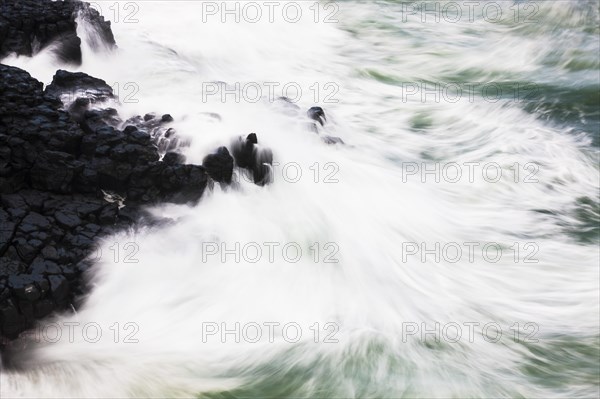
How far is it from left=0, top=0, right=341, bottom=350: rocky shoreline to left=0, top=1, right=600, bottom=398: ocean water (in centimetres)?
16

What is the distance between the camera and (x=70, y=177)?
5.62 m

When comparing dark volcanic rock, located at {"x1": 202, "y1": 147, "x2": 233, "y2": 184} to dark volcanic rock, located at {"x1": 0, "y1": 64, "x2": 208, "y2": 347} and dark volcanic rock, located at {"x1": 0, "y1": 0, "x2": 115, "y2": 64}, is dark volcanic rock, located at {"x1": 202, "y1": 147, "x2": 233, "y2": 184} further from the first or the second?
dark volcanic rock, located at {"x1": 0, "y1": 0, "x2": 115, "y2": 64}

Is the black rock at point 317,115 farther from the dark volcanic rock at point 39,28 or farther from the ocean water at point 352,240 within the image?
the dark volcanic rock at point 39,28

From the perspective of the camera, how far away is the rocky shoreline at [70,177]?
500 centimetres

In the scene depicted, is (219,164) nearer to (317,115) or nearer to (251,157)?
(251,157)

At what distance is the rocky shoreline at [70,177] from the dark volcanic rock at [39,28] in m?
1.02

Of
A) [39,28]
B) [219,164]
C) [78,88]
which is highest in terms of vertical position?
[39,28]

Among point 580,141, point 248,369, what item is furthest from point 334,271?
point 580,141

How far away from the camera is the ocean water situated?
494cm

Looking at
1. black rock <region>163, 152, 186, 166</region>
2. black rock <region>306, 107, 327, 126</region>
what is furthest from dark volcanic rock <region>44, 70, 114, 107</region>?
black rock <region>306, 107, 327, 126</region>

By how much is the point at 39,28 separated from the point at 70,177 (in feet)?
8.53

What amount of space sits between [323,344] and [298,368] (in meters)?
0.28

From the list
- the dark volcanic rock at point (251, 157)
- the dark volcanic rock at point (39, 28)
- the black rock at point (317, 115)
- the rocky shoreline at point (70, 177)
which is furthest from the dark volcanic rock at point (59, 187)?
the black rock at point (317, 115)

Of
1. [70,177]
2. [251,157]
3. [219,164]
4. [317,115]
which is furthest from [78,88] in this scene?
[317,115]
